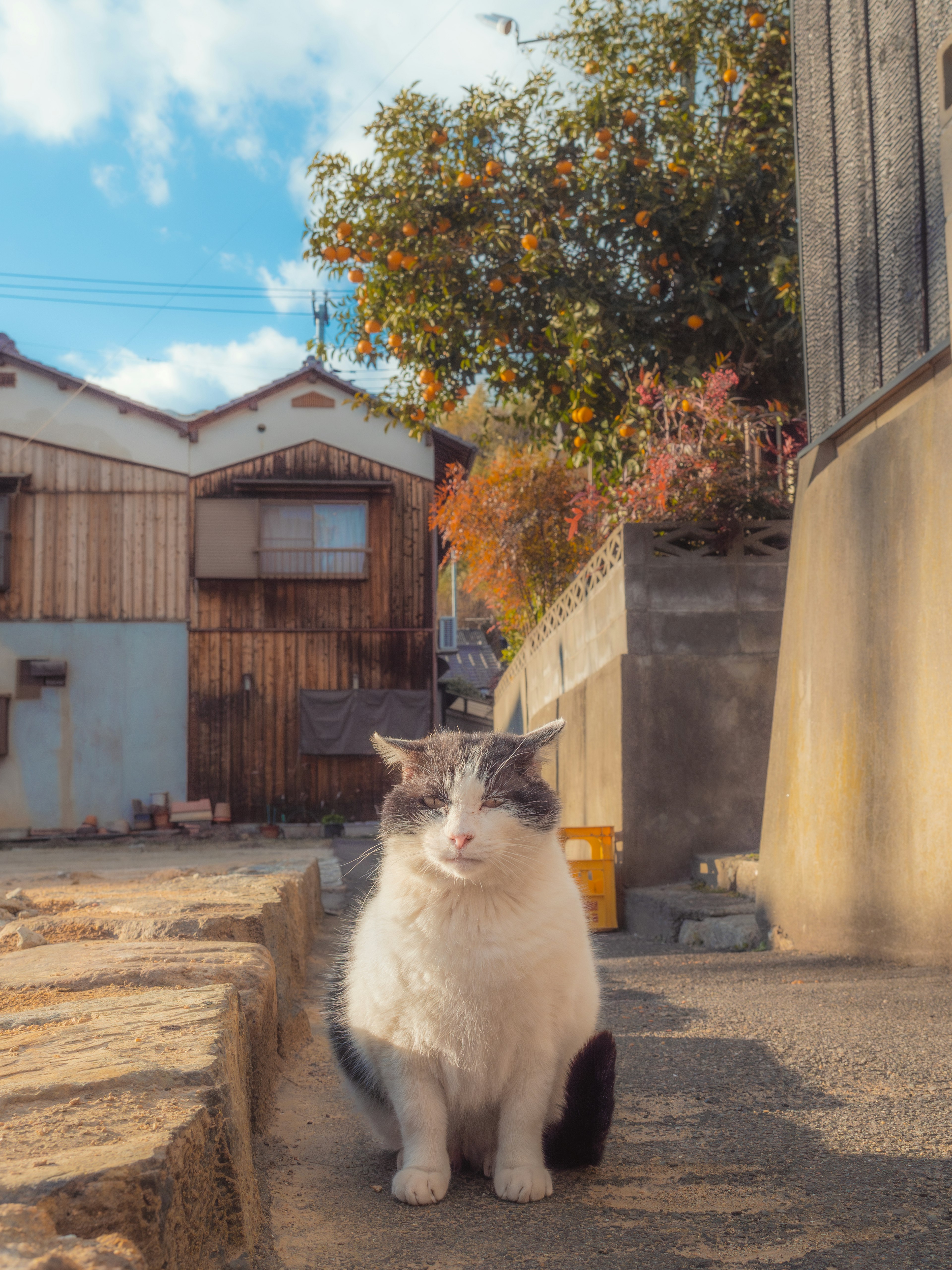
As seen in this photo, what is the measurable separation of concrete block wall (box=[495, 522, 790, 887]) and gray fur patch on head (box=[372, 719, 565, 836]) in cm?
508

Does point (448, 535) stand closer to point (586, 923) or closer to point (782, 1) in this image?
point (782, 1)

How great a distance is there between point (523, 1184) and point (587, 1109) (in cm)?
22

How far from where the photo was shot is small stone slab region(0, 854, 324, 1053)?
3432mm

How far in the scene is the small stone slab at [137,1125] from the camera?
1274 millimetres

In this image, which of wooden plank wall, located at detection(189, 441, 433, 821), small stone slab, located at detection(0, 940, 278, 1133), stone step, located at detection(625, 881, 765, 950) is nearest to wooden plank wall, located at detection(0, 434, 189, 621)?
wooden plank wall, located at detection(189, 441, 433, 821)

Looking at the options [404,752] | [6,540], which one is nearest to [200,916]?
[404,752]

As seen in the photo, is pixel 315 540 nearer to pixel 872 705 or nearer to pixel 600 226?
pixel 600 226

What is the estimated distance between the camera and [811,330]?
5688mm

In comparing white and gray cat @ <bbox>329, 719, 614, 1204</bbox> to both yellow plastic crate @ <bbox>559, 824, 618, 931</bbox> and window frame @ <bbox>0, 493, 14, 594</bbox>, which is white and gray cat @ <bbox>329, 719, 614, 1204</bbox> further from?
window frame @ <bbox>0, 493, 14, 594</bbox>

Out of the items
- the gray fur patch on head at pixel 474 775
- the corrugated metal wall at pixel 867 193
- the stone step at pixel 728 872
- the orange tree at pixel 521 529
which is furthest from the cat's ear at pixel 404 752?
the orange tree at pixel 521 529

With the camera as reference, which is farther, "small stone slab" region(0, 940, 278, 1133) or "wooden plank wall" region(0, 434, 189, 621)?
"wooden plank wall" region(0, 434, 189, 621)

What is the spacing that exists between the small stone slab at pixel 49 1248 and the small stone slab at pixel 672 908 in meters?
5.13

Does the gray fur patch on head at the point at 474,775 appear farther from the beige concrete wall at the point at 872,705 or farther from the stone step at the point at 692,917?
the stone step at the point at 692,917

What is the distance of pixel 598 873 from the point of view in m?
7.31
